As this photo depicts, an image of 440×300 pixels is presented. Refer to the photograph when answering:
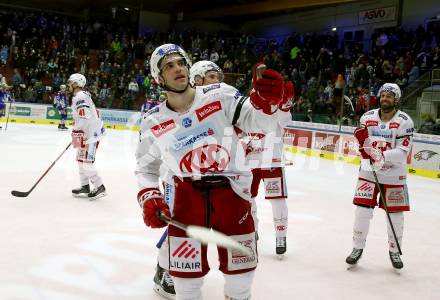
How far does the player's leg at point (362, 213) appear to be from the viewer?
3.91 metres

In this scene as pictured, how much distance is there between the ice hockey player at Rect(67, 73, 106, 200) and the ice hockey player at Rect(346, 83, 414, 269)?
11.3 feet

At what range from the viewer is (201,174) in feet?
7.43

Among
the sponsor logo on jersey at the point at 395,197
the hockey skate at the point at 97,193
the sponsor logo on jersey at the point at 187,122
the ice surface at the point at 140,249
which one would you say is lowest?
the ice surface at the point at 140,249

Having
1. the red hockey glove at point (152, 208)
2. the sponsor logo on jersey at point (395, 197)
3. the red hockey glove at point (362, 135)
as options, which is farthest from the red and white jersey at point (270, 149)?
the red hockey glove at point (152, 208)

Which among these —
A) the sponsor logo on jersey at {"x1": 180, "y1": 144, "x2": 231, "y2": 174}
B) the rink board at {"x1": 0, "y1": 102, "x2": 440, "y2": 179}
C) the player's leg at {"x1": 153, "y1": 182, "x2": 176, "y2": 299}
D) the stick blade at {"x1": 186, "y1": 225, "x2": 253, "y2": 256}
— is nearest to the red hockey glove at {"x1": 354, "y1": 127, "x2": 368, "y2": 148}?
the player's leg at {"x1": 153, "y1": 182, "x2": 176, "y2": 299}

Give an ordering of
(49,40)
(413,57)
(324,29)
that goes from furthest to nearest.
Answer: (324,29), (49,40), (413,57)

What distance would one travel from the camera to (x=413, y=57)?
15188 millimetres

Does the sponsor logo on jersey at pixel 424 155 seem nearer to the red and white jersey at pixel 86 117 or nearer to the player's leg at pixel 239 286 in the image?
the red and white jersey at pixel 86 117

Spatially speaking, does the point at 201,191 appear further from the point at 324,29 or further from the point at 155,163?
the point at 324,29

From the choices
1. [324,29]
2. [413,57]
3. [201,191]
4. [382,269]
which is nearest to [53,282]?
[201,191]

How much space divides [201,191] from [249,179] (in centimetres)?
28

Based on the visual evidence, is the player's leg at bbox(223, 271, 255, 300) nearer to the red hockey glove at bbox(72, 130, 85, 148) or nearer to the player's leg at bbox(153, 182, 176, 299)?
the player's leg at bbox(153, 182, 176, 299)

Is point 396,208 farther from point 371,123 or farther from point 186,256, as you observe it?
point 186,256

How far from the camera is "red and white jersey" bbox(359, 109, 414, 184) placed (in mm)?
3828
